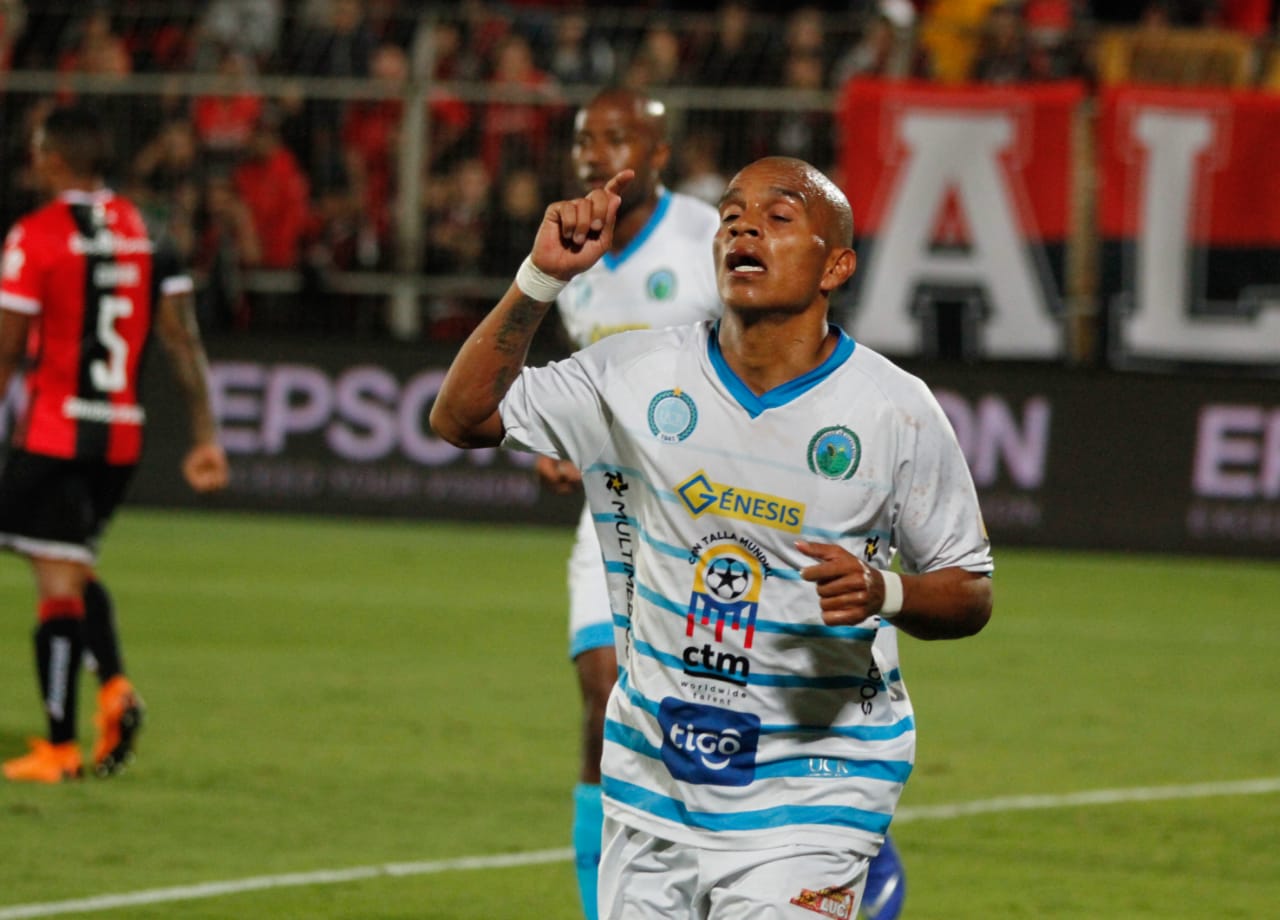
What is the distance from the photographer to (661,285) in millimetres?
6469

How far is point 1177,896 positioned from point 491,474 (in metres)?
8.90

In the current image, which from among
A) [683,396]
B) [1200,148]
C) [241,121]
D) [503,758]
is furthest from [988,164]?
[683,396]

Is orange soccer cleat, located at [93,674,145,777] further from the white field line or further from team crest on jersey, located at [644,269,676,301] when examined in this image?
team crest on jersey, located at [644,269,676,301]

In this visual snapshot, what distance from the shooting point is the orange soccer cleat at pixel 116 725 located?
7.82 metres

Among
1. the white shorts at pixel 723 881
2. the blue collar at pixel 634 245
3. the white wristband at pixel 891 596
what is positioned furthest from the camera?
the blue collar at pixel 634 245

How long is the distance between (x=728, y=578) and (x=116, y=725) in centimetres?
437

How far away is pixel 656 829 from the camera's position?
159 inches

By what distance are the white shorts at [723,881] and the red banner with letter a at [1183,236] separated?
10997 millimetres

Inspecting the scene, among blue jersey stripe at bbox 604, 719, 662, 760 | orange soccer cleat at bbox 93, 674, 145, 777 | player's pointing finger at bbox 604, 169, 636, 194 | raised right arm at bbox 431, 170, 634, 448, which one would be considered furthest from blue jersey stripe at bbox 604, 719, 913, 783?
orange soccer cleat at bbox 93, 674, 145, 777

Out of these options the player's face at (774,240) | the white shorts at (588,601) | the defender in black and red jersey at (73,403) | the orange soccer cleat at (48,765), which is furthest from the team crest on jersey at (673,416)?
the orange soccer cleat at (48,765)

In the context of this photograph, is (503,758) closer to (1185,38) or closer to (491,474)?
(491,474)

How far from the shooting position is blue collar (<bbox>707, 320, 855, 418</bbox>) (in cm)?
406

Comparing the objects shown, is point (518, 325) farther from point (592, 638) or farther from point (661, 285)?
point (661, 285)

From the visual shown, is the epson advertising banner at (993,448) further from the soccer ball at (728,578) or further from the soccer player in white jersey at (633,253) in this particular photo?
the soccer ball at (728,578)
